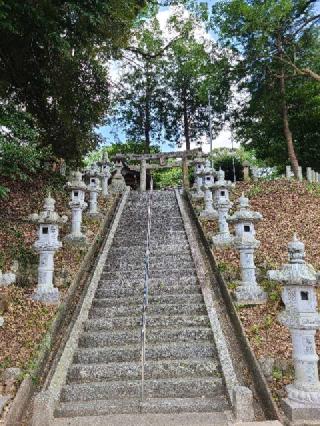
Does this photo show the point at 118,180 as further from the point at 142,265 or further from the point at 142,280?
the point at 142,280

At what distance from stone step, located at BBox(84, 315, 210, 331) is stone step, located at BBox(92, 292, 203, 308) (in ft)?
1.84

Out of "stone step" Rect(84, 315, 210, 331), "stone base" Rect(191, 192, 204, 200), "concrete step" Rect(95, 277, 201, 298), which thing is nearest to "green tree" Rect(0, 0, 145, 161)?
"stone base" Rect(191, 192, 204, 200)

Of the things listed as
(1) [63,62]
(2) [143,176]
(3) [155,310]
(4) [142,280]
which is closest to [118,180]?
(2) [143,176]

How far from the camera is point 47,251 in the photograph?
7293 mm

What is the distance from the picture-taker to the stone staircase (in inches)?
189

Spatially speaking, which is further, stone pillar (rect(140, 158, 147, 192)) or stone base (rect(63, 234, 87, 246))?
stone pillar (rect(140, 158, 147, 192))

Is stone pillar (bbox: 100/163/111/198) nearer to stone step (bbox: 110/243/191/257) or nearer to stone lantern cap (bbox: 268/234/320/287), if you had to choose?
stone step (bbox: 110/243/191/257)

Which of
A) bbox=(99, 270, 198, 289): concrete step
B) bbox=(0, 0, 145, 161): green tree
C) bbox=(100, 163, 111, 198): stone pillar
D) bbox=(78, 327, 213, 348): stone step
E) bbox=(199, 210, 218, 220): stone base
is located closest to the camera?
→ bbox=(78, 327, 213, 348): stone step

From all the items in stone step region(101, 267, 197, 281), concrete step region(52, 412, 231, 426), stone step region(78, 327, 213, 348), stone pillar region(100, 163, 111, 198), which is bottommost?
concrete step region(52, 412, 231, 426)

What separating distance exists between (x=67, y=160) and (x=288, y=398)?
11.6m

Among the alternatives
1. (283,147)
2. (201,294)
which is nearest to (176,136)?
(283,147)

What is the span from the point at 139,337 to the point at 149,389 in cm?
108

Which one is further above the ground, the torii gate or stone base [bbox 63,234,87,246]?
the torii gate

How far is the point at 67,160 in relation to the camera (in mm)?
14086
